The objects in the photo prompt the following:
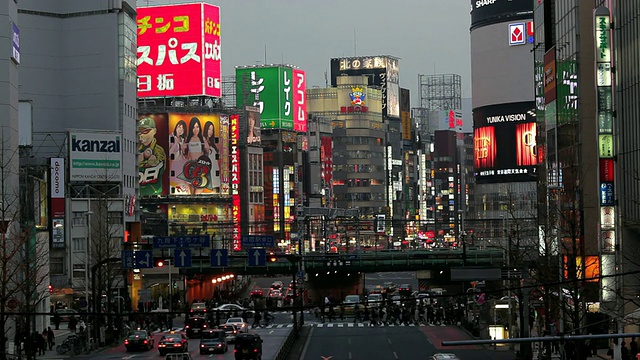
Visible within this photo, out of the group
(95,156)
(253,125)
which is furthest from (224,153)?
(95,156)

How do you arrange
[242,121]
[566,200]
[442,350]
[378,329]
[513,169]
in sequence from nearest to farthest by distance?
[442,350]
[566,200]
[378,329]
[513,169]
[242,121]

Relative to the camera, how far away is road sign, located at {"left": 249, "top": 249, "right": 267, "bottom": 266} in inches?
3189

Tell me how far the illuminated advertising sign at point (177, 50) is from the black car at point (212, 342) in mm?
103529

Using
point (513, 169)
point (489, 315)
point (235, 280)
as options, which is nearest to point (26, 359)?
point (489, 315)

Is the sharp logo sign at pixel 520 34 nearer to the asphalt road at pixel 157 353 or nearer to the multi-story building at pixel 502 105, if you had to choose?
the multi-story building at pixel 502 105

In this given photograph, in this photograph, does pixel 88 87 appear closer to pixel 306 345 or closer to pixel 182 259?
pixel 182 259

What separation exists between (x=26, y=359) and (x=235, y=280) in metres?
100

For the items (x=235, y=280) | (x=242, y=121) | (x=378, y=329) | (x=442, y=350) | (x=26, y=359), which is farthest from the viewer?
(x=242, y=121)

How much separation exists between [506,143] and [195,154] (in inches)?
1745

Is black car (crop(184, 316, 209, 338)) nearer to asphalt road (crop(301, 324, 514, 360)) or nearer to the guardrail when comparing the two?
asphalt road (crop(301, 324, 514, 360))

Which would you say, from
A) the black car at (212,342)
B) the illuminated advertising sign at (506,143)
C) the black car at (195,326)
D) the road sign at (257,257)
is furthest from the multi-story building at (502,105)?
the black car at (212,342)

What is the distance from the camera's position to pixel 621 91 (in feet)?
196

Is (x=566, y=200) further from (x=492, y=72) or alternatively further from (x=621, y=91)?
(x=492, y=72)

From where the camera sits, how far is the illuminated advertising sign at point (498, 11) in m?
177
